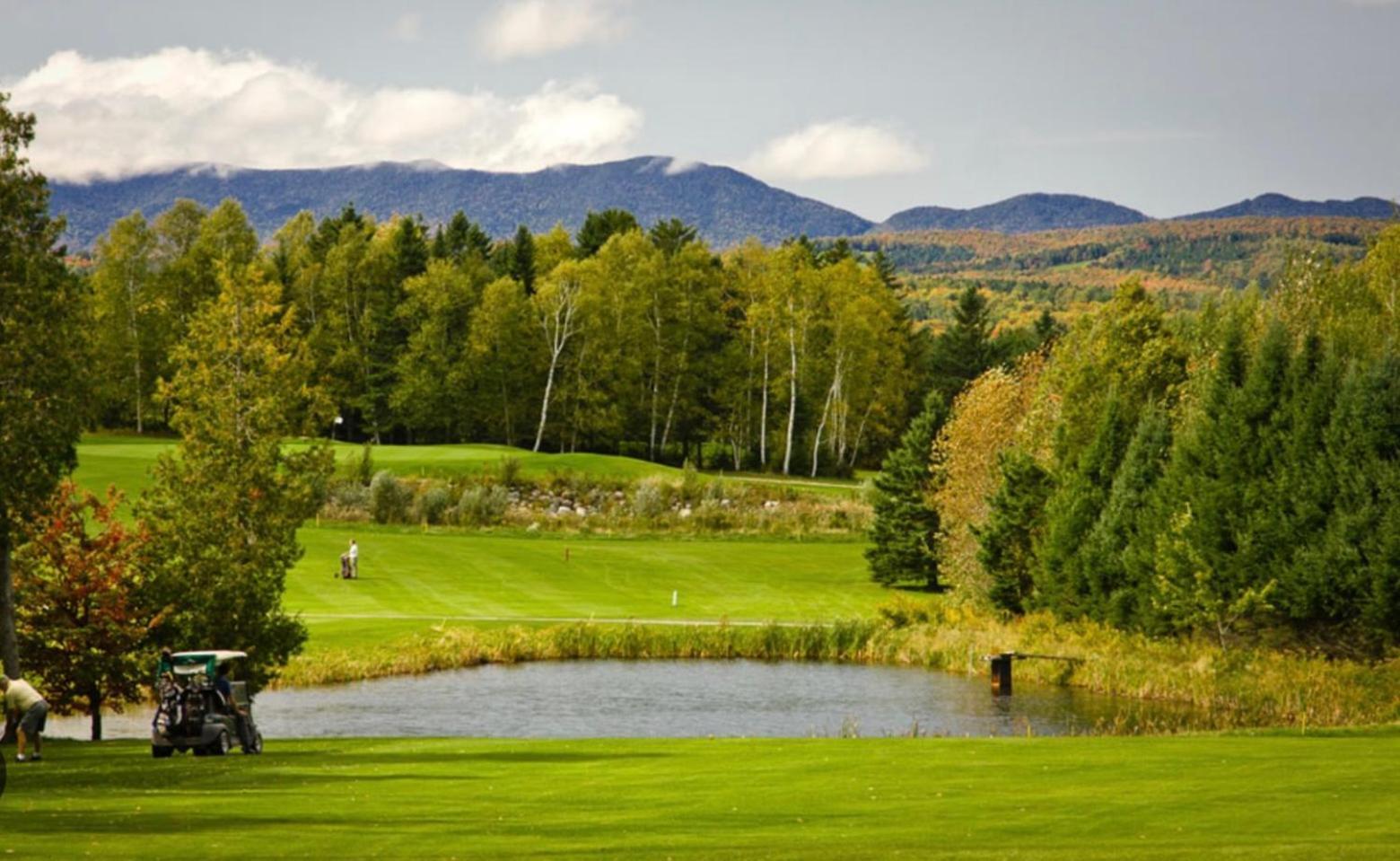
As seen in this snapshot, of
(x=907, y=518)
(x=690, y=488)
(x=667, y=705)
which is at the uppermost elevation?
(x=690, y=488)

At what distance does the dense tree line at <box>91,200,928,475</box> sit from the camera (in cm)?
10019

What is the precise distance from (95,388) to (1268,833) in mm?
19316

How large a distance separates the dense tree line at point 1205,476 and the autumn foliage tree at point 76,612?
26.7 m

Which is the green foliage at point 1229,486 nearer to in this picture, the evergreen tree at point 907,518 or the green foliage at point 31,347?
the evergreen tree at point 907,518

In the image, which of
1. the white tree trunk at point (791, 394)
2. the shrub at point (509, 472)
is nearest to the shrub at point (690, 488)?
the shrub at point (509, 472)

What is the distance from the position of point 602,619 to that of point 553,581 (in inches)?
325

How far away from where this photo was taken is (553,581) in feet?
194

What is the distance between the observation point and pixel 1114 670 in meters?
43.9

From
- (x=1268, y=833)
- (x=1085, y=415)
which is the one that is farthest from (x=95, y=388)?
(x=1085, y=415)

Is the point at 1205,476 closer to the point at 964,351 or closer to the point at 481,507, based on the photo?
the point at 481,507

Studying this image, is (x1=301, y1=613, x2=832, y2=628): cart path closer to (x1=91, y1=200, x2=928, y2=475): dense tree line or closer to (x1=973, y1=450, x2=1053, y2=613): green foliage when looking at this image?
(x1=973, y1=450, x2=1053, y2=613): green foliage

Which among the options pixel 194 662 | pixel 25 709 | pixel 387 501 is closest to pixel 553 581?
pixel 387 501

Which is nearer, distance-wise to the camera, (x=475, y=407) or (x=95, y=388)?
(x=95, y=388)

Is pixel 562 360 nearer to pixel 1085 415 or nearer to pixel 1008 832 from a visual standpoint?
pixel 1085 415
